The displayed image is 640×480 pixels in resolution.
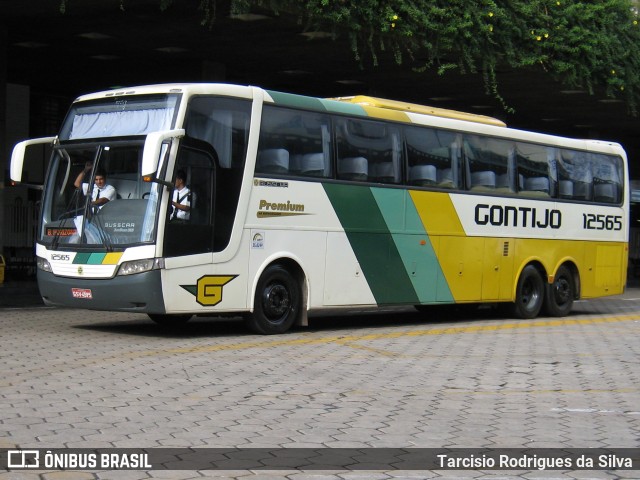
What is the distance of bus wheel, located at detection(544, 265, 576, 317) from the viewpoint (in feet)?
68.9

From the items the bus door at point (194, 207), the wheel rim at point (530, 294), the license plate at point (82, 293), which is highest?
the bus door at point (194, 207)

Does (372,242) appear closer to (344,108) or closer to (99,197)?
(344,108)

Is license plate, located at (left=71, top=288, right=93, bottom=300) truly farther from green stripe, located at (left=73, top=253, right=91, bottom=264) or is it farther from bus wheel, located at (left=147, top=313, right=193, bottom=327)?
bus wheel, located at (left=147, top=313, right=193, bottom=327)

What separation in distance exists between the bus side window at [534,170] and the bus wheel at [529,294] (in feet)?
4.57

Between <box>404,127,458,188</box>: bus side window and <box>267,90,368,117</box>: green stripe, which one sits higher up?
<box>267,90,368,117</box>: green stripe

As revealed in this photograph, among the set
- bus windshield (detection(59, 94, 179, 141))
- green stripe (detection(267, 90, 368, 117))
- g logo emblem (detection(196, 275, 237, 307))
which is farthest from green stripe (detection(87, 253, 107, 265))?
green stripe (detection(267, 90, 368, 117))

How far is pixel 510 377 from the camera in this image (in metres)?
11.3

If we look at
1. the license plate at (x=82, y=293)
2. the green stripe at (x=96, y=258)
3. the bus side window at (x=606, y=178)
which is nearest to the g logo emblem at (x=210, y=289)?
the green stripe at (x=96, y=258)

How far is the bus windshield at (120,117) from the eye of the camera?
558 inches

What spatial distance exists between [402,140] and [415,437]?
10.2 metres

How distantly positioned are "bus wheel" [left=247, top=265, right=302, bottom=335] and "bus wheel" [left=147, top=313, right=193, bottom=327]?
138 centimetres

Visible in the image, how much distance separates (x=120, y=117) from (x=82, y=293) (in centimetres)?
229

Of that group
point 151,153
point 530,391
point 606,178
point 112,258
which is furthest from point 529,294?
point 530,391

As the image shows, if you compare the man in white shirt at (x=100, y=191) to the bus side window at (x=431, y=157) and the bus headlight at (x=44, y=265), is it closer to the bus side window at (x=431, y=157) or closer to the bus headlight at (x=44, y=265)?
the bus headlight at (x=44, y=265)
